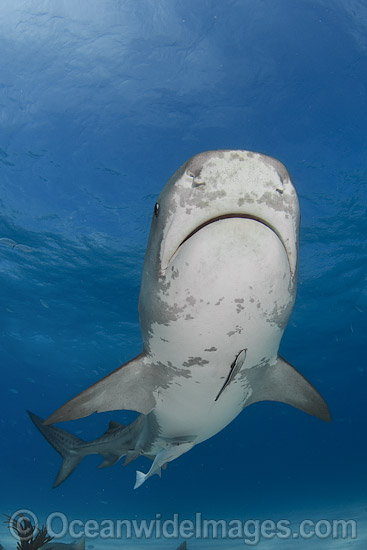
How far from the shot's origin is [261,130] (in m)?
11.9

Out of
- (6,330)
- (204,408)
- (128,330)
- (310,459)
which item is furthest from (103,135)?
(310,459)

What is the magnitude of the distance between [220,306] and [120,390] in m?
1.77

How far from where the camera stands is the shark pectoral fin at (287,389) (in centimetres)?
412

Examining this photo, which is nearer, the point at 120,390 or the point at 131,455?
the point at 120,390

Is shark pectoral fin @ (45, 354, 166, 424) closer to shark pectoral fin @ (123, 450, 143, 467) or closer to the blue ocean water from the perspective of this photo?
shark pectoral fin @ (123, 450, 143, 467)

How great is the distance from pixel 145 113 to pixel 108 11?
9.00 feet

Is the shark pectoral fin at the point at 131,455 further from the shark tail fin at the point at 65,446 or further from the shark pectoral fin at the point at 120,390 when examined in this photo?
the shark pectoral fin at the point at 120,390

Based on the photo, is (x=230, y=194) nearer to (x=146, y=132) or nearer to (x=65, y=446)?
(x=65, y=446)

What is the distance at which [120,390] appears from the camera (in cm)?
394

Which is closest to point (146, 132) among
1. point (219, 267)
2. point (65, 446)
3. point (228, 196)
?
point (65, 446)

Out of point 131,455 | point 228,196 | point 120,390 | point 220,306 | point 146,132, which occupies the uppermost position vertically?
point 146,132

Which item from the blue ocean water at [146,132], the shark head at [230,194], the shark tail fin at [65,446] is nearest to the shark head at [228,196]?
the shark head at [230,194]

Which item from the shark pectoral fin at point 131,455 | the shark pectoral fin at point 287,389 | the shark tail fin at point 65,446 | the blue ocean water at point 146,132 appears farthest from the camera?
the blue ocean water at point 146,132

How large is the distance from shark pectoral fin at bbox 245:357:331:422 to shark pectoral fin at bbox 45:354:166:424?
1050 mm
